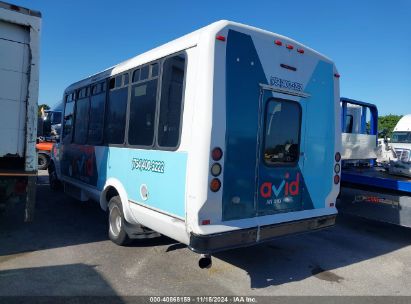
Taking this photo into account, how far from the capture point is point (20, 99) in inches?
216

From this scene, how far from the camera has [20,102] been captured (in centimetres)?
550

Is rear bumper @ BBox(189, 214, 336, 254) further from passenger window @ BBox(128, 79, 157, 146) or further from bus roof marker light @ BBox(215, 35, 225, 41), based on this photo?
bus roof marker light @ BBox(215, 35, 225, 41)

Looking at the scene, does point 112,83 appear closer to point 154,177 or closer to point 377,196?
point 154,177

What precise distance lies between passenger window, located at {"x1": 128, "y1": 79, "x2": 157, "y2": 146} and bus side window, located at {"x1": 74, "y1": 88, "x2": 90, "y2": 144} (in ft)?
7.50

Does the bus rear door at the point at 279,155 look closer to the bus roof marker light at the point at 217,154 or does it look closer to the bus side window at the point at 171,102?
the bus roof marker light at the point at 217,154

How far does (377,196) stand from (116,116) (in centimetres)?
461

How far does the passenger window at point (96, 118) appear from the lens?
6.65 meters

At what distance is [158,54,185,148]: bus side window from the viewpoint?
14.5 ft

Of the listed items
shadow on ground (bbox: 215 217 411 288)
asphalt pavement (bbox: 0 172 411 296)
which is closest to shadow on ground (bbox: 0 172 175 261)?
asphalt pavement (bbox: 0 172 411 296)

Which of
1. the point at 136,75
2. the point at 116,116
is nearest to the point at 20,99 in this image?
the point at 116,116

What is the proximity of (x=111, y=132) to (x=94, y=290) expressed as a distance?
8.84ft

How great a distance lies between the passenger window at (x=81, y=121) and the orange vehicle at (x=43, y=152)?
31.8ft

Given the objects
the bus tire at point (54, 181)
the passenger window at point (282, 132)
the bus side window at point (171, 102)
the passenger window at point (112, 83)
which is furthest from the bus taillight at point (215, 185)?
the bus tire at point (54, 181)

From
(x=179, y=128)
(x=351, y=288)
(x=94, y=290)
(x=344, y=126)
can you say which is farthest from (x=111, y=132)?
(x=344, y=126)
